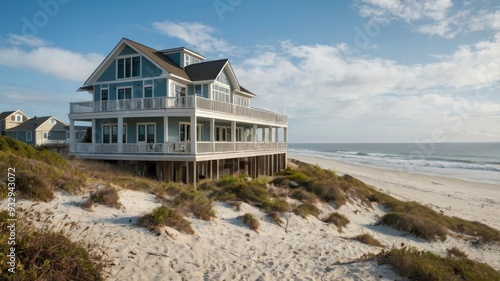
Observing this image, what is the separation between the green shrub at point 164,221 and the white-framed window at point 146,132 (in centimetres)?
1532

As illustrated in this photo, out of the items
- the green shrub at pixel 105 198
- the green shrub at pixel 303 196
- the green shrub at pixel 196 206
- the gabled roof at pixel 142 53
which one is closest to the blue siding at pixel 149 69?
the gabled roof at pixel 142 53

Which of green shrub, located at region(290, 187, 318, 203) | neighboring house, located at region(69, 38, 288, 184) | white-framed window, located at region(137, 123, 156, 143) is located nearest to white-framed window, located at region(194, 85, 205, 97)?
neighboring house, located at region(69, 38, 288, 184)

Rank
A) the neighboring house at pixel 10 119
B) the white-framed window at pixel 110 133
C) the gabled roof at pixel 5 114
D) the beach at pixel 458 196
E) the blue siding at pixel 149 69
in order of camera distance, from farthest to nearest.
Result: the gabled roof at pixel 5 114 → the neighboring house at pixel 10 119 → the white-framed window at pixel 110 133 → the blue siding at pixel 149 69 → the beach at pixel 458 196

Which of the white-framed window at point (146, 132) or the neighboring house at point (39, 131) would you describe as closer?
the white-framed window at point (146, 132)

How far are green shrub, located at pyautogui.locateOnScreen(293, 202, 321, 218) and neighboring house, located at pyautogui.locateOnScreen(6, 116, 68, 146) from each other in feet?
170

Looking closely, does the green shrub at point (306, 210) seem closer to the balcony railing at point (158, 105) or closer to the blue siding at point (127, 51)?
the balcony railing at point (158, 105)

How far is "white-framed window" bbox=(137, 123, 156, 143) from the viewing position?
77.9 ft

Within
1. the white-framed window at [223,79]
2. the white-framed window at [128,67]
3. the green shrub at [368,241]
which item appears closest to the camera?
the green shrub at [368,241]

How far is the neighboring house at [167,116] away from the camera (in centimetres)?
2023

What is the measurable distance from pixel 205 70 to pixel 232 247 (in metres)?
19.9

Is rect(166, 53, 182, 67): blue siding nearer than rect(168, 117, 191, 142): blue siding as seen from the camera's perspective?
No

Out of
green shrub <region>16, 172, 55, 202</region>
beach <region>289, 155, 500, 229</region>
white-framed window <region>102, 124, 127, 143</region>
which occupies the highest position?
white-framed window <region>102, 124, 127, 143</region>

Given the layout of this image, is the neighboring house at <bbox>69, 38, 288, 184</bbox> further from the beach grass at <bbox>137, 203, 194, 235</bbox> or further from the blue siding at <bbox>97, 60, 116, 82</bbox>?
the beach grass at <bbox>137, 203, 194, 235</bbox>

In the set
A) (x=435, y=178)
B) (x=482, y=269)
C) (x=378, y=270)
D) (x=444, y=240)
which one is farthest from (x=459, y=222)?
(x=435, y=178)
